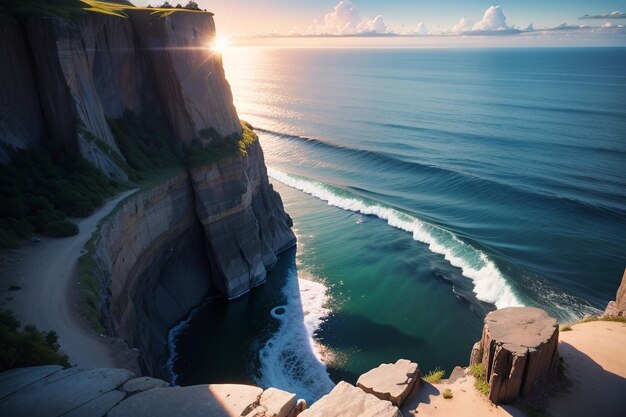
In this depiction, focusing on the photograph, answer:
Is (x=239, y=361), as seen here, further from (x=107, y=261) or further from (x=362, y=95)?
(x=362, y=95)

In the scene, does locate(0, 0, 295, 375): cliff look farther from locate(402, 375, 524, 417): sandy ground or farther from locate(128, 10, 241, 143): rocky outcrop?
locate(402, 375, 524, 417): sandy ground

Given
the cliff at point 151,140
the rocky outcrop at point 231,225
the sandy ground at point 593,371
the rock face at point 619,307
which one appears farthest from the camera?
the rocky outcrop at point 231,225

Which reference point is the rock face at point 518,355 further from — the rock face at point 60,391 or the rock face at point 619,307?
the rock face at point 60,391

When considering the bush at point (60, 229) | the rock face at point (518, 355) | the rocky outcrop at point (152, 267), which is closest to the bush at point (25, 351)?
the rocky outcrop at point (152, 267)

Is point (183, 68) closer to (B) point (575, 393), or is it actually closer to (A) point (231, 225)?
(A) point (231, 225)

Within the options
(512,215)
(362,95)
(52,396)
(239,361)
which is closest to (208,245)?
(239,361)

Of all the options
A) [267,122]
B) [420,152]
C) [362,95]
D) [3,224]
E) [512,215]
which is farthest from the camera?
[362,95]

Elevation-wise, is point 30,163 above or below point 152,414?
above
